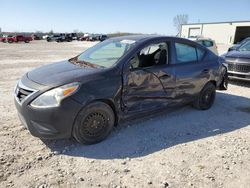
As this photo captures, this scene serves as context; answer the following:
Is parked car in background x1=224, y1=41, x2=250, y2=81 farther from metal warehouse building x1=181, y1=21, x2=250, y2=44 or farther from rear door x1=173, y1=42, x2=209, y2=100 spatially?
metal warehouse building x1=181, y1=21, x2=250, y2=44

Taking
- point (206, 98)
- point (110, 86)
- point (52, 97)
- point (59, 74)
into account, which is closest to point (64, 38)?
point (206, 98)

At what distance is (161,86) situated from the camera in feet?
14.7

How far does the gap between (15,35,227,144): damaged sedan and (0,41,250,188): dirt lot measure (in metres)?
0.32

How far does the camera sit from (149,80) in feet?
14.0

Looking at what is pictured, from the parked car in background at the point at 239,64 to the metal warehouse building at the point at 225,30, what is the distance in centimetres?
4558

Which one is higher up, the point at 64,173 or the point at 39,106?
the point at 39,106

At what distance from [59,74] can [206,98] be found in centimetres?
342

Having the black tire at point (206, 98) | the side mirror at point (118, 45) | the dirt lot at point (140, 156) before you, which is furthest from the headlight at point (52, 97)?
the black tire at point (206, 98)

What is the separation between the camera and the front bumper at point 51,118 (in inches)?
132

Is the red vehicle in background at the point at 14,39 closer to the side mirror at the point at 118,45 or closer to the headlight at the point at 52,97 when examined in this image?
the side mirror at the point at 118,45

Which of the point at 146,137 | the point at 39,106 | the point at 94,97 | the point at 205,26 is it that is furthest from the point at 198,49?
the point at 205,26

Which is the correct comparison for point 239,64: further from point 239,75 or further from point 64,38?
point 64,38

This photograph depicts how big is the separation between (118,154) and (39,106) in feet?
4.29

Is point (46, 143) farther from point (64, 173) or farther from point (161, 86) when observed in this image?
point (161, 86)
